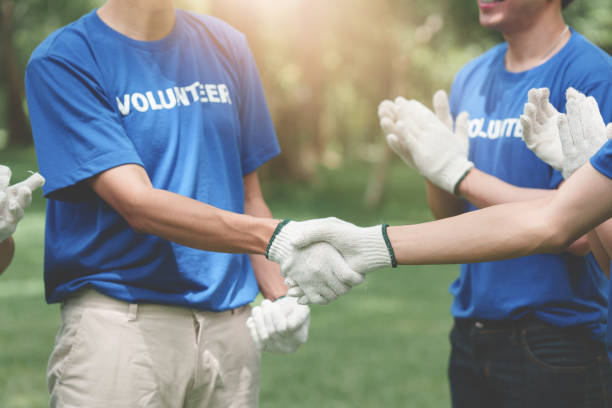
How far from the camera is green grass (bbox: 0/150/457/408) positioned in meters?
5.37

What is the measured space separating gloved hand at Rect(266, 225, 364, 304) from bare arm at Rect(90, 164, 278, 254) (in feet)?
0.33

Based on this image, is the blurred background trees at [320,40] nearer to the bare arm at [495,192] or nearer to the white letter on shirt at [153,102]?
the bare arm at [495,192]

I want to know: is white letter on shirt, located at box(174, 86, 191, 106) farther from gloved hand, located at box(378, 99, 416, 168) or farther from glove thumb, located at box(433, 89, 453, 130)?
glove thumb, located at box(433, 89, 453, 130)

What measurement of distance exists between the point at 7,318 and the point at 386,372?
3.70 meters

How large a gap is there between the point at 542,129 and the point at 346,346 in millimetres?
4424

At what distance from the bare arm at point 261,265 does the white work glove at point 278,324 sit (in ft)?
0.48

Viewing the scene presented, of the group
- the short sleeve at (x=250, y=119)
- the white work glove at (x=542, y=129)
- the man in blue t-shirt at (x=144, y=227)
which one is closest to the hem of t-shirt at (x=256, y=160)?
the short sleeve at (x=250, y=119)

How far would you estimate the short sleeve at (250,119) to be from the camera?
264 cm

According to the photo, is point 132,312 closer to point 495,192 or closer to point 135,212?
point 135,212

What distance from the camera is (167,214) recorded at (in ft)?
7.13

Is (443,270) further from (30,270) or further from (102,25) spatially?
(102,25)

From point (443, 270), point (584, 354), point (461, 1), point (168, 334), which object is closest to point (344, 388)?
point (584, 354)

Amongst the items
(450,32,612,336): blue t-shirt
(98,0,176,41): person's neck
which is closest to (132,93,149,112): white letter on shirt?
(98,0,176,41): person's neck

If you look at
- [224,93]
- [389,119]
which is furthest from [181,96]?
[389,119]
